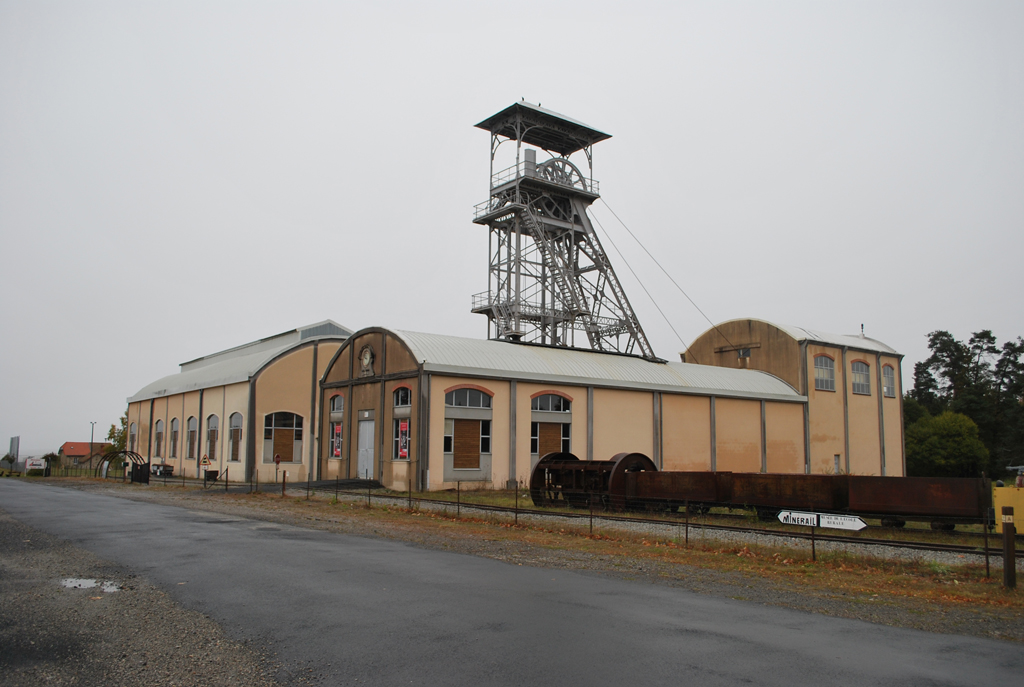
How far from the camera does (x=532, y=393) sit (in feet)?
104

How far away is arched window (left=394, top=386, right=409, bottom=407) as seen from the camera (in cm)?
2948

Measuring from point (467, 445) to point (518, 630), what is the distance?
72.6 ft

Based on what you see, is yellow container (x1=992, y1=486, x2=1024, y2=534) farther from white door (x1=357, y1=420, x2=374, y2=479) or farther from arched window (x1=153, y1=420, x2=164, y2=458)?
arched window (x1=153, y1=420, x2=164, y2=458)

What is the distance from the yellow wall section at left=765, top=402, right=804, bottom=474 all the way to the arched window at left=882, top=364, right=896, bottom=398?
955cm

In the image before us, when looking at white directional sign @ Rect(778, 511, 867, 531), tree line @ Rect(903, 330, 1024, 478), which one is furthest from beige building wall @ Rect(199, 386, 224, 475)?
tree line @ Rect(903, 330, 1024, 478)

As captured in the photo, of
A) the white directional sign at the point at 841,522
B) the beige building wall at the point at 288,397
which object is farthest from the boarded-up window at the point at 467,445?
the white directional sign at the point at 841,522

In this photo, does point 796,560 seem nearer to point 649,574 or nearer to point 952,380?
point 649,574

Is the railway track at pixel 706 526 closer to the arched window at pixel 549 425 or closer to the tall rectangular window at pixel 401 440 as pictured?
the tall rectangular window at pixel 401 440

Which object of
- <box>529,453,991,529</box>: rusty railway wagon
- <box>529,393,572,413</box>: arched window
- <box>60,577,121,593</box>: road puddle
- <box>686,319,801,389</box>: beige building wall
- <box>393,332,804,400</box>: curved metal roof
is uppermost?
<box>686,319,801,389</box>: beige building wall

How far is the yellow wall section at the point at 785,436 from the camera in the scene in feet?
135

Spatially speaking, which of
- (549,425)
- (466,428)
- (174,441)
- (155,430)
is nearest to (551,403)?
(549,425)

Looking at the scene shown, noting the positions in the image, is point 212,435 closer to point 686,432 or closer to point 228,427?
point 228,427

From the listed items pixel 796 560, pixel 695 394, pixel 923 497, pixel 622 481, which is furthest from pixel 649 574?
pixel 695 394

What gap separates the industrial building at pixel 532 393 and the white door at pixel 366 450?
0.11m
